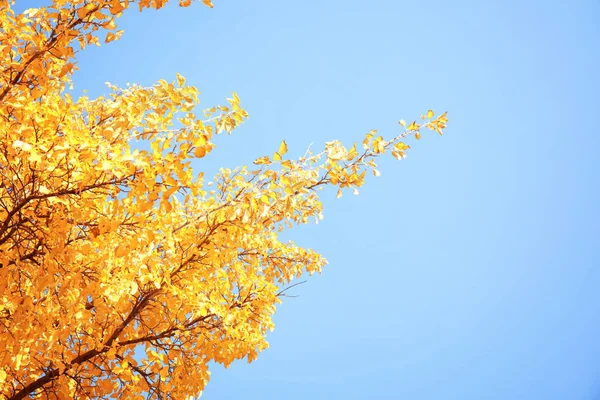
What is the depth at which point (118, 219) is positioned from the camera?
5.89 ft

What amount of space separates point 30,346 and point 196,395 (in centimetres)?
99

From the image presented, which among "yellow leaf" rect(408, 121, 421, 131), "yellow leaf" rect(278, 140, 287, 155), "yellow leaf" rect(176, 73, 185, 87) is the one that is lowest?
"yellow leaf" rect(278, 140, 287, 155)

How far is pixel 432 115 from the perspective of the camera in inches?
85.7

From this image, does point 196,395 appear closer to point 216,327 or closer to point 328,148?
point 216,327

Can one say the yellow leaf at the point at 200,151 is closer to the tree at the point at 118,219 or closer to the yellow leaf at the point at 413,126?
the tree at the point at 118,219

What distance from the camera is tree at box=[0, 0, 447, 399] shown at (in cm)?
157

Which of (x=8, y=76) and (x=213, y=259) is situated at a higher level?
(x=8, y=76)

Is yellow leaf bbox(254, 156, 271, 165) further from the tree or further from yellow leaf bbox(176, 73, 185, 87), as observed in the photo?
yellow leaf bbox(176, 73, 185, 87)

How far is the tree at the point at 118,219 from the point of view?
5.14 feet

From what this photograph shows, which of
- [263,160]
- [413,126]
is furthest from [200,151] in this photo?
[413,126]

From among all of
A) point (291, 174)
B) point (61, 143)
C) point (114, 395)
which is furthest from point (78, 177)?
point (114, 395)

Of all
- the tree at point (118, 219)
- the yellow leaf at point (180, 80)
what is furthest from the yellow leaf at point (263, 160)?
the yellow leaf at point (180, 80)

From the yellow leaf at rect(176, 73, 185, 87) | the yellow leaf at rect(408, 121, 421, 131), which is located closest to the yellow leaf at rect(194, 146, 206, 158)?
the yellow leaf at rect(176, 73, 185, 87)

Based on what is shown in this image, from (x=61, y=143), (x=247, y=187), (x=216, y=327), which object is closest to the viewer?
(x=61, y=143)
